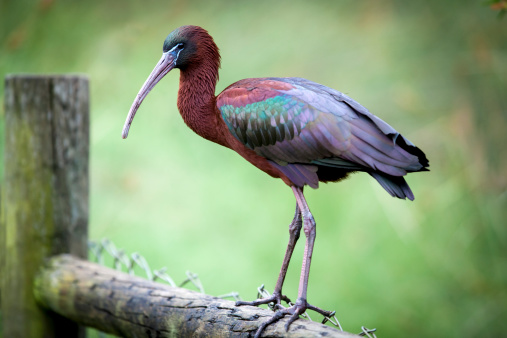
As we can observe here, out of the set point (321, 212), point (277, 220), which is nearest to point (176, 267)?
point (277, 220)

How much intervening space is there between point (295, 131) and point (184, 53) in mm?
626

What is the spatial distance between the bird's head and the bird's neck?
3cm

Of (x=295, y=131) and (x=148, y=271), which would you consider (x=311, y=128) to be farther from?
(x=148, y=271)

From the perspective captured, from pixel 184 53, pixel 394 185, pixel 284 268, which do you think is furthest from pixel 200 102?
pixel 394 185

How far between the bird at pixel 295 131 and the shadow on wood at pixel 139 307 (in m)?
0.13

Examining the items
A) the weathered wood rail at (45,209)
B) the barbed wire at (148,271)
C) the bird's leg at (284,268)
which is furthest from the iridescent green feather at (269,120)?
the weathered wood rail at (45,209)

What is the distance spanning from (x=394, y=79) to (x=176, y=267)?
2543 millimetres

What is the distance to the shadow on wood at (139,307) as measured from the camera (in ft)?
6.71

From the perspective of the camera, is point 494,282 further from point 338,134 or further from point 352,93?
point 338,134

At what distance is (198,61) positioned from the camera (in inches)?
104

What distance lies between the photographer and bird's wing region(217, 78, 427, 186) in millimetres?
2238

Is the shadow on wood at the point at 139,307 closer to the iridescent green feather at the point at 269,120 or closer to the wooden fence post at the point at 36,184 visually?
the wooden fence post at the point at 36,184

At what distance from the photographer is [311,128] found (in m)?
2.32

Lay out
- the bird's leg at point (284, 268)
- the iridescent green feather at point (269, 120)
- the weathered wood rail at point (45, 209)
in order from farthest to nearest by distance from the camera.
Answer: the weathered wood rail at point (45, 209)
the bird's leg at point (284, 268)
the iridescent green feather at point (269, 120)
